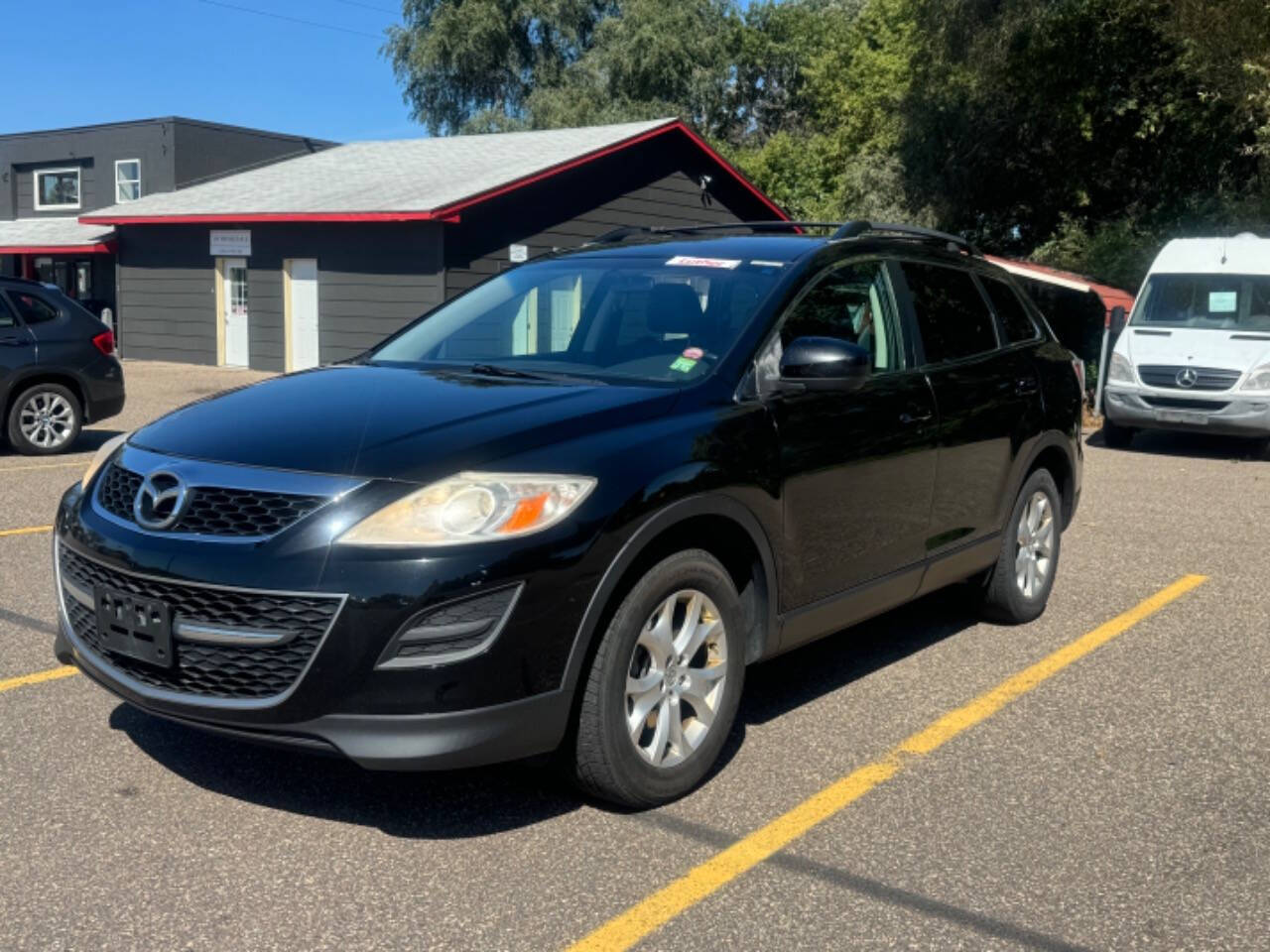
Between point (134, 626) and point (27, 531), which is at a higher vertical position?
point (134, 626)

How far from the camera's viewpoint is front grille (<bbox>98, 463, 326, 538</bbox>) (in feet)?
11.5

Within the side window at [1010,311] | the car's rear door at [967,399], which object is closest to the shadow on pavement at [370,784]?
the car's rear door at [967,399]

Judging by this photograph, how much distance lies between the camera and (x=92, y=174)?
1336 inches

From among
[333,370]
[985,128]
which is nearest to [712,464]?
[333,370]

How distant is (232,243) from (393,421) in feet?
72.0

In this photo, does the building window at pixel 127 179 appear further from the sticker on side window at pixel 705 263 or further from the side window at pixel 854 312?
the side window at pixel 854 312

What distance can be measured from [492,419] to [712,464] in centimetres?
70

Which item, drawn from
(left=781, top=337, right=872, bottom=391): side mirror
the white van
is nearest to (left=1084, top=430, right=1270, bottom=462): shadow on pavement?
the white van

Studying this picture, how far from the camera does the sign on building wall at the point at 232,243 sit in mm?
24094

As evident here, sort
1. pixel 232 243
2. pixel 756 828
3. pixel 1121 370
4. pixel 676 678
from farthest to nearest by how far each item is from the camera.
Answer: pixel 232 243 → pixel 1121 370 → pixel 676 678 → pixel 756 828

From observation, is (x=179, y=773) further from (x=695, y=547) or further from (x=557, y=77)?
(x=557, y=77)

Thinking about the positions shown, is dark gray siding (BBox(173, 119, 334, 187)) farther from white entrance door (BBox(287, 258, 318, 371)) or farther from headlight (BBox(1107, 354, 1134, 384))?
headlight (BBox(1107, 354, 1134, 384))

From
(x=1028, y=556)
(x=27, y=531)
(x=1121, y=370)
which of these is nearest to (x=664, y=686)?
(x=1028, y=556)

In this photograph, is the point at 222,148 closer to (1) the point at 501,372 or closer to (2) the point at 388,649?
(1) the point at 501,372
